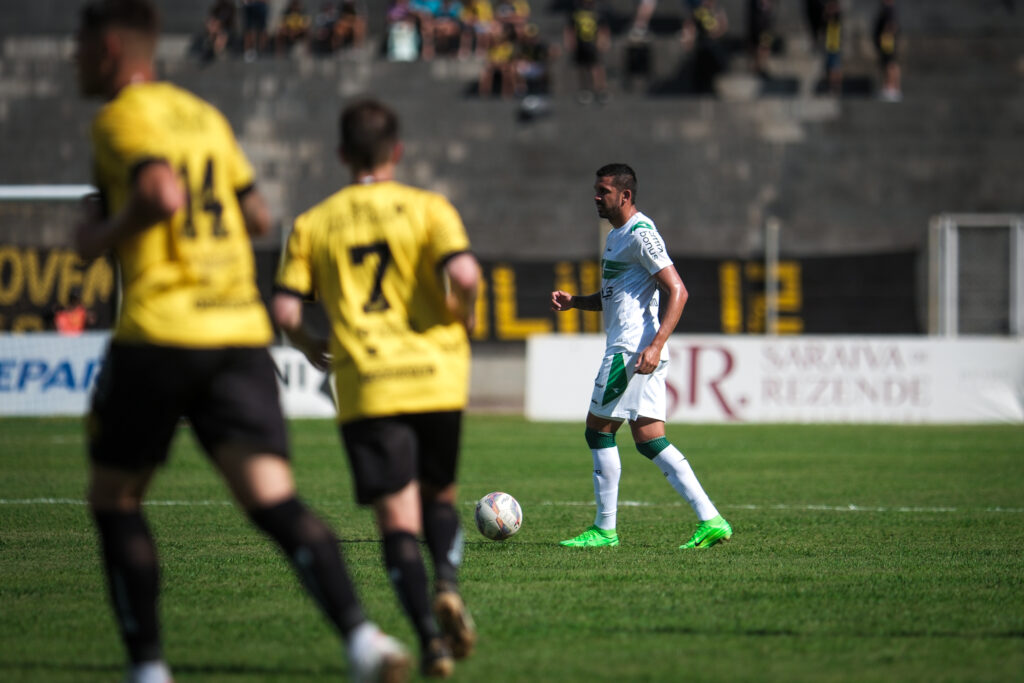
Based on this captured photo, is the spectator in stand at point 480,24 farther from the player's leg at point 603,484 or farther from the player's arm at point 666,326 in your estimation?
the player's arm at point 666,326

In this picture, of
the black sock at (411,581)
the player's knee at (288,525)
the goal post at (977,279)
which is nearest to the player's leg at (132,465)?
the player's knee at (288,525)

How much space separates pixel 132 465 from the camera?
15.2 ft

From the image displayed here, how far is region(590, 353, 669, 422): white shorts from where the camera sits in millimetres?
8625

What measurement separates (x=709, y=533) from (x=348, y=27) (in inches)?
927

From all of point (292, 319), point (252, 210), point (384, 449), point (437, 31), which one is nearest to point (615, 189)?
point (292, 319)

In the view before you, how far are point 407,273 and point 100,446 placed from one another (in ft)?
4.15

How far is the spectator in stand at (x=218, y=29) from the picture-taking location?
3034 centimetres

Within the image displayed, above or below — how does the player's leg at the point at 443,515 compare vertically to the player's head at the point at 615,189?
below

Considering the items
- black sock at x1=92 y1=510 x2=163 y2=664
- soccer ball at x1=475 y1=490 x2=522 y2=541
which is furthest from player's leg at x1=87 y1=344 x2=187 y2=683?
soccer ball at x1=475 y1=490 x2=522 y2=541

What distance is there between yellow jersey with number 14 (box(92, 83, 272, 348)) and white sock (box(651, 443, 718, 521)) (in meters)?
4.44

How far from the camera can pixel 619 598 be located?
680cm

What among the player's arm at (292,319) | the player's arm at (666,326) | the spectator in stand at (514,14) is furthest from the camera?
the spectator in stand at (514,14)

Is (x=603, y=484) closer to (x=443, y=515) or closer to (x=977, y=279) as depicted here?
(x=443, y=515)

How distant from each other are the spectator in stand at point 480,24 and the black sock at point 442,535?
25.8 meters
